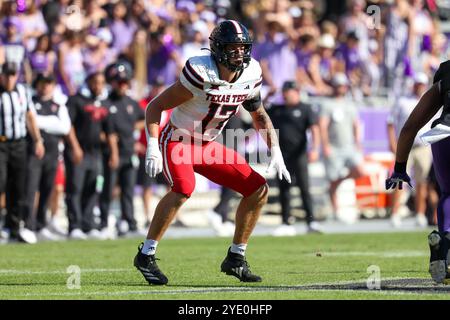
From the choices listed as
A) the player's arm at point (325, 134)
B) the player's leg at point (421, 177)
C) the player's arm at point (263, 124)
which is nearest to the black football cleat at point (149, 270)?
the player's arm at point (263, 124)

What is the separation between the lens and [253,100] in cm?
812

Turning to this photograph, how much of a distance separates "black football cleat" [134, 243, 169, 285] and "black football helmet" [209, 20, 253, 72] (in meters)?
1.45

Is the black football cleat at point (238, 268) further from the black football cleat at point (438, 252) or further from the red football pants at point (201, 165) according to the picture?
the black football cleat at point (438, 252)

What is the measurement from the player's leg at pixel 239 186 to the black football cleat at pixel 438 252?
1.37 m

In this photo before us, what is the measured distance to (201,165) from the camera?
7.96 m

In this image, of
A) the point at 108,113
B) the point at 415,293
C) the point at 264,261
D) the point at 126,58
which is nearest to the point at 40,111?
the point at 108,113

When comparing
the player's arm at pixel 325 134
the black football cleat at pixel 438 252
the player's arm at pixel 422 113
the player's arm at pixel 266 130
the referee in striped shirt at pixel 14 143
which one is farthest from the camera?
the player's arm at pixel 325 134

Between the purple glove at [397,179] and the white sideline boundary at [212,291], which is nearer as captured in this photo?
the white sideline boundary at [212,291]

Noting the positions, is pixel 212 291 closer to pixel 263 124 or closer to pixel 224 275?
pixel 224 275

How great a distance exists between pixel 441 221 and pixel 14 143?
21.8ft

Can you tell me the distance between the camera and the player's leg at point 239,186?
313 inches

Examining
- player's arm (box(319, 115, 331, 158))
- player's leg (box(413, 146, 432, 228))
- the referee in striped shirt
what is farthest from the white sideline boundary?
player's arm (box(319, 115, 331, 158))
